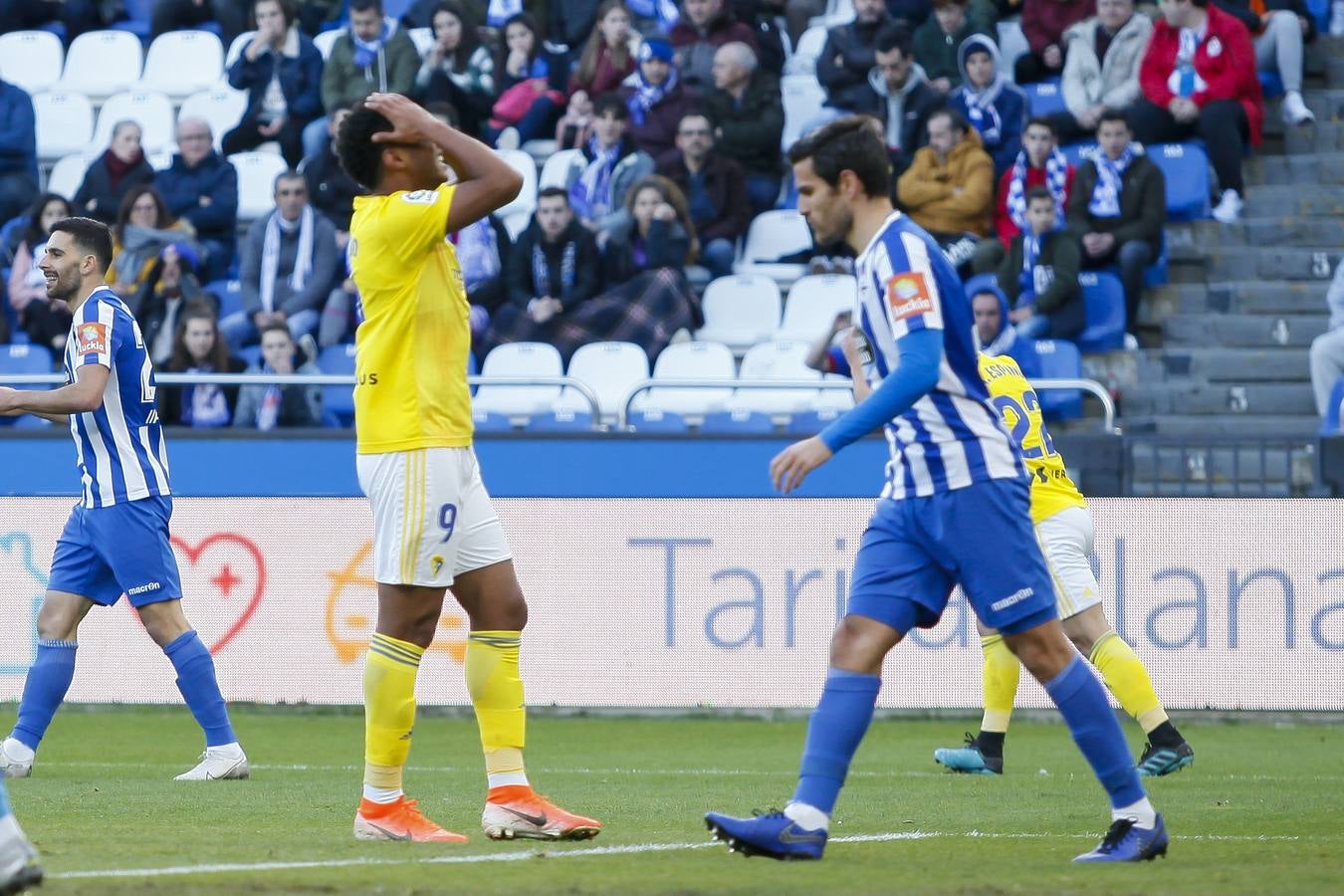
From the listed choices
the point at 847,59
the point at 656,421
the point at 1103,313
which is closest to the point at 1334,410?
the point at 1103,313

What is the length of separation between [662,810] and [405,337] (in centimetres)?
219

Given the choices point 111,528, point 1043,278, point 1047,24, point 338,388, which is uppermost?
point 1047,24

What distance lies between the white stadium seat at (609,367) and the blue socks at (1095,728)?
9.07 m

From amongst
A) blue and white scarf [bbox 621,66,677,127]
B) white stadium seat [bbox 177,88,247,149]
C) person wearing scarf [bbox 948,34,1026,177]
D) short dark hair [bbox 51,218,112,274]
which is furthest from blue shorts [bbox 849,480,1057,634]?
white stadium seat [bbox 177,88,247,149]

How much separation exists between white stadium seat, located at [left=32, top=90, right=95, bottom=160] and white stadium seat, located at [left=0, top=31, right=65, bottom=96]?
23.6 inches

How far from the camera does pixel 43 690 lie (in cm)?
871

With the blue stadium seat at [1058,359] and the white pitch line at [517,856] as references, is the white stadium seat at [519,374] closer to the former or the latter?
the blue stadium seat at [1058,359]

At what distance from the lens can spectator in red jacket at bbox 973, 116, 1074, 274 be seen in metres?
15.4

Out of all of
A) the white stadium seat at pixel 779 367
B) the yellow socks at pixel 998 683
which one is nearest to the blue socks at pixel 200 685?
the yellow socks at pixel 998 683

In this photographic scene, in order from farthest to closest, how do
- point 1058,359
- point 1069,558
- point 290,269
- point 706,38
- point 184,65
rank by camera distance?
point 184,65
point 706,38
point 290,269
point 1058,359
point 1069,558

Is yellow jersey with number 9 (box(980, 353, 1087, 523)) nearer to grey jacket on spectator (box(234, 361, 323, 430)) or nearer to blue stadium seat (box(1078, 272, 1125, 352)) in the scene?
blue stadium seat (box(1078, 272, 1125, 352))

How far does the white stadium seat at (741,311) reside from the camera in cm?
1550

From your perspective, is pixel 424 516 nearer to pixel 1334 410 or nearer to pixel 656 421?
pixel 656 421

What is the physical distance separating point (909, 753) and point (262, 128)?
9.77 meters
